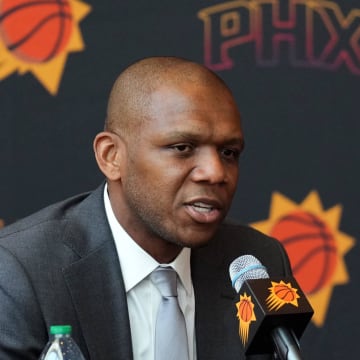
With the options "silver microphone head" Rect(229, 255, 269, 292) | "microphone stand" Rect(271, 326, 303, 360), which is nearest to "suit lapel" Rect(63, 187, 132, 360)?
"silver microphone head" Rect(229, 255, 269, 292)

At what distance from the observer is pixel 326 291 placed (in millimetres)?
2488

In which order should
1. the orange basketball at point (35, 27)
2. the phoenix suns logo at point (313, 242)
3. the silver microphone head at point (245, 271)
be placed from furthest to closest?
the phoenix suns logo at point (313, 242)
the orange basketball at point (35, 27)
the silver microphone head at point (245, 271)

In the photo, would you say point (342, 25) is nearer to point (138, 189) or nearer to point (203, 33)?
point (203, 33)

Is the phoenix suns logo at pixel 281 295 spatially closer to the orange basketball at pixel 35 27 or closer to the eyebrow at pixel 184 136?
the eyebrow at pixel 184 136

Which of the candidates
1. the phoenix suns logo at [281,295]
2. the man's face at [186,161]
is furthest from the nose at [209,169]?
the phoenix suns logo at [281,295]

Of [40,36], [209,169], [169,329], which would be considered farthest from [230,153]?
[40,36]

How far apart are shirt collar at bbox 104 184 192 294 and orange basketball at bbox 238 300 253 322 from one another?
554 mm

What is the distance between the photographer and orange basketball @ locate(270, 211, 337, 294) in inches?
97.7

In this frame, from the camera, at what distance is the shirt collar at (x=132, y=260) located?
1814mm

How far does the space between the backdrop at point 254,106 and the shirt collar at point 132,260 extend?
1.89 ft

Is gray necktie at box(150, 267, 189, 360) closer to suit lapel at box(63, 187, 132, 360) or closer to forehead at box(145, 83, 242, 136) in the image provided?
suit lapel at box(63, 187, 132, 360)

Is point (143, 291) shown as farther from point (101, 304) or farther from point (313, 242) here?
point (313, 242)

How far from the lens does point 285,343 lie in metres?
1.18

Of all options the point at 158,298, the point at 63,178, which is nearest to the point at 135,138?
the point at 158,298
